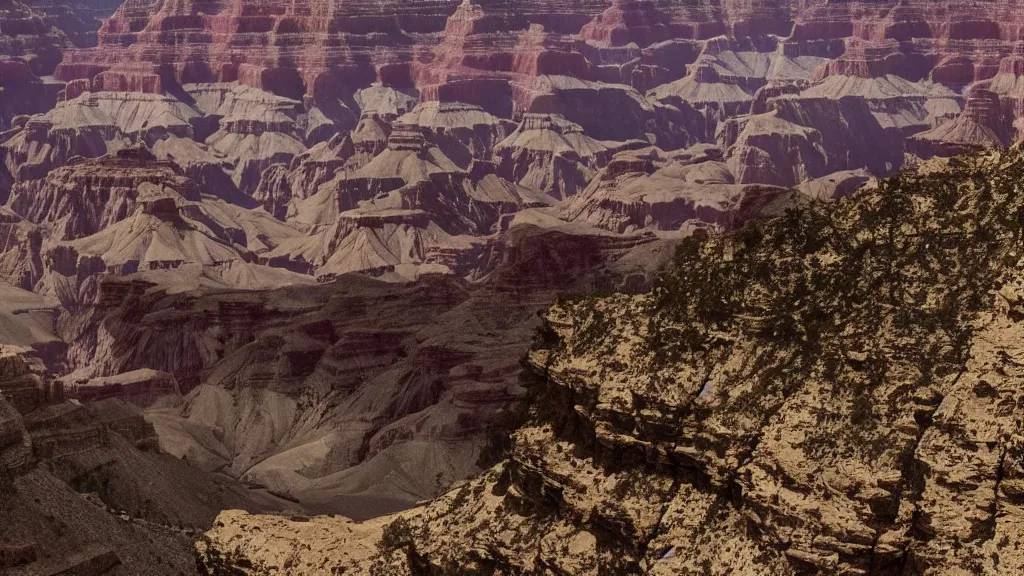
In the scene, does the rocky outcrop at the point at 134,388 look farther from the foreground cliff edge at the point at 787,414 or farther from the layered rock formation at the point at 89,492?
the foreground cliff edge at the point at 787,414

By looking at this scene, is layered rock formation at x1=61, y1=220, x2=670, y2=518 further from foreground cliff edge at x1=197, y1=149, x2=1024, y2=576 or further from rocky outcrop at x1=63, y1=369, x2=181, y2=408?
foreground cliff edge at x1=197, y1=149, x2=1024, y2=576

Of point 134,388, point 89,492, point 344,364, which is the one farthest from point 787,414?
point 134,388

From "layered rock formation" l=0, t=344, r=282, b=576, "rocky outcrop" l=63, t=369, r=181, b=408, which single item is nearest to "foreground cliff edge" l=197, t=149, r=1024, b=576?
"layered rock formation" l=0, t=344, r=282, b=576

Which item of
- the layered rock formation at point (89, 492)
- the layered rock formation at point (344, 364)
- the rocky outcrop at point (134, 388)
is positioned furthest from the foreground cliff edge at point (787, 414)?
the rocky outcrop at point (134, 388)

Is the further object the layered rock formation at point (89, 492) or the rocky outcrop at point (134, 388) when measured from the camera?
the rocky outcrop at point (134, 388)

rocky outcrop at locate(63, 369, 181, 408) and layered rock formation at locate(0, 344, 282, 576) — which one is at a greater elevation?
layered rock formation at locate(0, 344, 282, 576)

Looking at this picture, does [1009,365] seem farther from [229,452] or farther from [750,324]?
[229,452]

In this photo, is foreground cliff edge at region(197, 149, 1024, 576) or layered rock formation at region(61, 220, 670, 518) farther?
layered rock formation at region(61, 220, 670, 518)

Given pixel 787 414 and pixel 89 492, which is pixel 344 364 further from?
pixel 787 414
